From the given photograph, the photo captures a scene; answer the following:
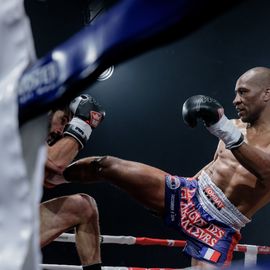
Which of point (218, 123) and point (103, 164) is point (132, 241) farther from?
point (218, 123)

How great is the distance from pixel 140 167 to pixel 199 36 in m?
3.80

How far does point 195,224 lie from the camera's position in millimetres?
2322

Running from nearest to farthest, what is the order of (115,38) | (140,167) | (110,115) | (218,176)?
(115,38), (140,167), (218,176), (110,115)

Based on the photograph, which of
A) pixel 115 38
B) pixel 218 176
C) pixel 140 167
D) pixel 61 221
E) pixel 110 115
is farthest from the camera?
pixel 110 115

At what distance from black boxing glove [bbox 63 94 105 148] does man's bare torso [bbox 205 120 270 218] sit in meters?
0.70

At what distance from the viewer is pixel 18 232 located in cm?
36

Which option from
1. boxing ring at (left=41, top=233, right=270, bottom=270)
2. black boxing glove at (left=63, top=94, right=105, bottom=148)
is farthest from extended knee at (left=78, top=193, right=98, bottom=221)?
boxing ring at (left=41, top=233, right=270, bottom=270)

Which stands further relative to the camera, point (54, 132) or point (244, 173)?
point (244, 173)

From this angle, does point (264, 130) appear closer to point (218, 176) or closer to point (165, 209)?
point (218, 176)

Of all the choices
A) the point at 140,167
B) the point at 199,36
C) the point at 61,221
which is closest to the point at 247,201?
the point at 140,167

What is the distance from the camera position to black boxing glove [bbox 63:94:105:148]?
1.84 meters

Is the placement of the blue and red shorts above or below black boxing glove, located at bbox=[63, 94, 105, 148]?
below

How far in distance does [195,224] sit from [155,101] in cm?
336

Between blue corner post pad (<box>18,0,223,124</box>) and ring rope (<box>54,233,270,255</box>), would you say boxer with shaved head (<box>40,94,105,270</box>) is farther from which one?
blue corner post pad (<box>18,0,223,124</box>)
